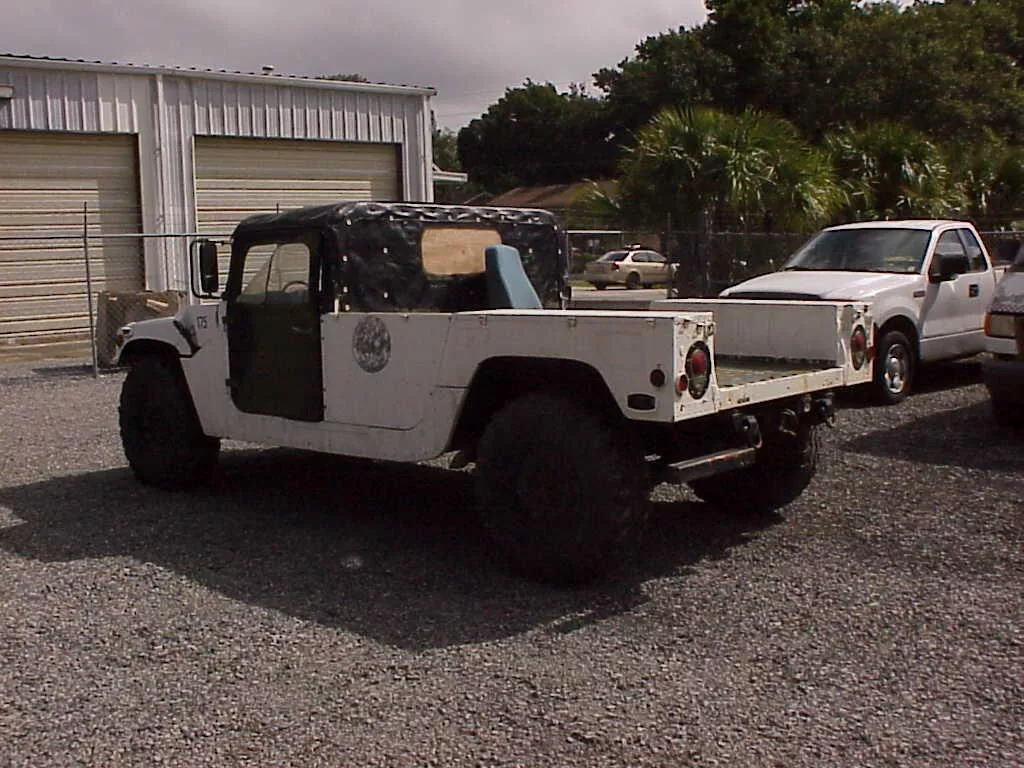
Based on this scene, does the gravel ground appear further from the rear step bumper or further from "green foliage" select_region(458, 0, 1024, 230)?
"green foliage" select_region(458, 0, 1024, 230)

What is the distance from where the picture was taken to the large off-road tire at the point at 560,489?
558 centimetres

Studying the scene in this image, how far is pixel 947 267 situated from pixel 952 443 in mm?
2822

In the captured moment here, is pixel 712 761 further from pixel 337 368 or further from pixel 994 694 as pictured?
pixel 337 368

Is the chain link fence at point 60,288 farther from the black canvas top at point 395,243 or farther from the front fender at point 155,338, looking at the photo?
the black canvas top at point 395,243

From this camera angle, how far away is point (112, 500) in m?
8.02

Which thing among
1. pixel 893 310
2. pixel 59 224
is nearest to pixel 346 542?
pixel 893 310

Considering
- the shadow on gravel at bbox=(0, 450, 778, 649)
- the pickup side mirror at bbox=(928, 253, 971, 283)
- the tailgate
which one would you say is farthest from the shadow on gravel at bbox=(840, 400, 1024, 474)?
the tailgate

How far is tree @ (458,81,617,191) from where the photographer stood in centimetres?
7156

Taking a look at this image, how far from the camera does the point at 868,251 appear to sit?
12031 mm

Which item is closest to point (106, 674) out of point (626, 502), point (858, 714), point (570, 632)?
point (570, 632)

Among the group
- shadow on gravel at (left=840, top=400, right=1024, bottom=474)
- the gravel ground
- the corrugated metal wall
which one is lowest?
the gravel ground

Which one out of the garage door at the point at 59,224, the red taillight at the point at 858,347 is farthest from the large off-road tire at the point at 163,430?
the garage door at the point at 59,224

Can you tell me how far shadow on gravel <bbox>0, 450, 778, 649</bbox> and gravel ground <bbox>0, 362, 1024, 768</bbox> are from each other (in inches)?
0.9

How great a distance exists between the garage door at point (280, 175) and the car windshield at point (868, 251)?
965 cm
